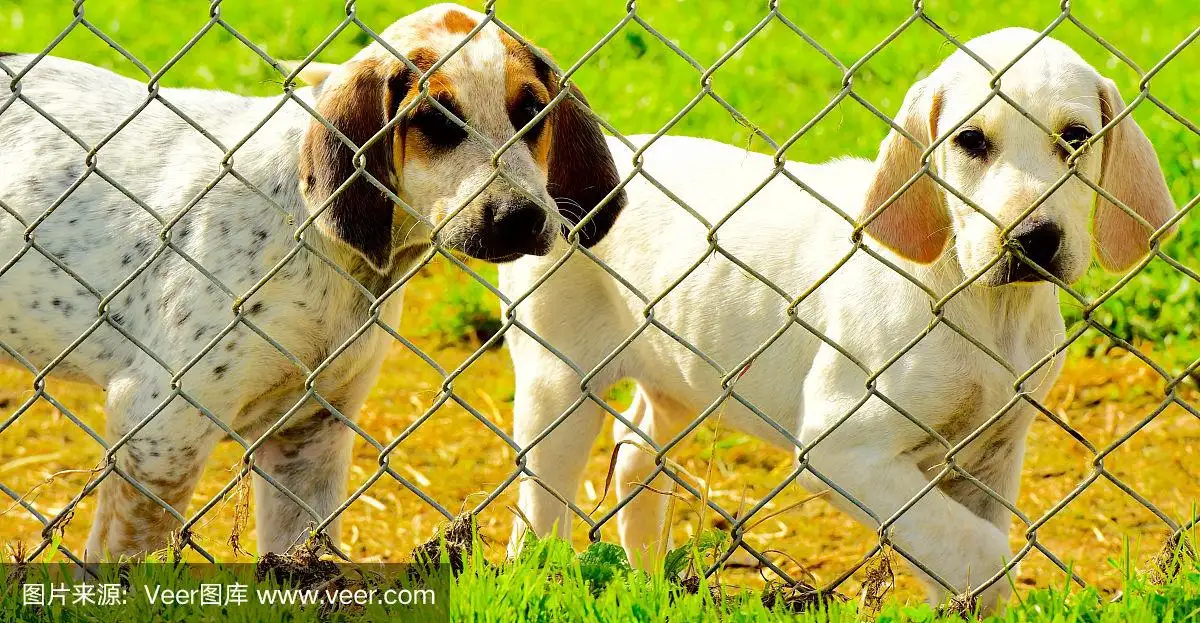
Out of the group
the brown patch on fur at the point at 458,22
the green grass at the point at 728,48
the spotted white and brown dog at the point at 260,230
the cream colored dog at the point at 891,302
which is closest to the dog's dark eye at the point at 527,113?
the spotted white and brown dog at the point at 260,230

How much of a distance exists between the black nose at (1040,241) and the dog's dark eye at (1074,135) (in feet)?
0.74

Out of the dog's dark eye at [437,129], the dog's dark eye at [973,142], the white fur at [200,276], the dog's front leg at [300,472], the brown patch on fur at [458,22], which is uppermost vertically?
the brown patch on fur at [458,22]

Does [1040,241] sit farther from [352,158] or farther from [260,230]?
[260,230]

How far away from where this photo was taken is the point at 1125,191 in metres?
2.81

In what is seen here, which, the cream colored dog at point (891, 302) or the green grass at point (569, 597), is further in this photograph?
the cream colored dog at point (891, 302)

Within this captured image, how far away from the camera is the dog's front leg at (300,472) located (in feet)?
11.3

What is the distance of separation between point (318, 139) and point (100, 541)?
1.06m

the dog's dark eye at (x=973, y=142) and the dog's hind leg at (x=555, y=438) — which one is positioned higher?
the dog's dark eye at (x=973, y=142)

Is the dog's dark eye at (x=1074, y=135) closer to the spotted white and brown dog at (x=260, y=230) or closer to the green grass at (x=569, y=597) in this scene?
the green grass at (x=569, y=597)

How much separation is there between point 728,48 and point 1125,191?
5036 millimetres

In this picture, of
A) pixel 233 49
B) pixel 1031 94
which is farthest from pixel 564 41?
pixel 1031 94

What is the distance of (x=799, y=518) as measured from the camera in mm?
4375

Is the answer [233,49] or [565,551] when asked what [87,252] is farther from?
[233,49]

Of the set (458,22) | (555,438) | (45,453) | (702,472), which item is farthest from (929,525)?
(45,453)
